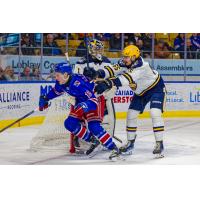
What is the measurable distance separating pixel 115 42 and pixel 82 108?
3292mm

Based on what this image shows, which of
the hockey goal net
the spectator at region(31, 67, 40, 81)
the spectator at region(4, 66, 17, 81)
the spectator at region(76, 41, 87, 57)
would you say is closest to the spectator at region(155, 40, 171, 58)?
the spectator at region(76, 41, 87, 57)

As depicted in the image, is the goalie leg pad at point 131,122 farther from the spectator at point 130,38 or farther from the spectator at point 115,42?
the spectator at point 115,42

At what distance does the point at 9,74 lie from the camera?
6875mm

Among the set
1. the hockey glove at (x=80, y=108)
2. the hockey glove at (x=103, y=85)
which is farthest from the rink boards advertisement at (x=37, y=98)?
the hockey glove at (x=103, y=85)

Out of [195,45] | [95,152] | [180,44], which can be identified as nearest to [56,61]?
[180,44]

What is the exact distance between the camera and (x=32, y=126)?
6.62 m

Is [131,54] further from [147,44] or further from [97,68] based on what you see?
[147,44]

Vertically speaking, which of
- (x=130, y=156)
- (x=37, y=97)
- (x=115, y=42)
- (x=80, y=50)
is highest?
(x=115, y=42)

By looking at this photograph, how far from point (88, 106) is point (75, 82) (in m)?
0.22

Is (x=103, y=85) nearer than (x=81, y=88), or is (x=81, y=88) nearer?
(x=103, y=85)

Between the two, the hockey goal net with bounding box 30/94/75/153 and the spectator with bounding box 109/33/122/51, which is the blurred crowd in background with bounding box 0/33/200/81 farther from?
the hockey goal net with bounding box 30/94/75/153

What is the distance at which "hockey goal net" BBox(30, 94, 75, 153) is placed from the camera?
5.25 meters

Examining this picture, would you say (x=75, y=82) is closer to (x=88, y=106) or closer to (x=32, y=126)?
(x=88, y=106)

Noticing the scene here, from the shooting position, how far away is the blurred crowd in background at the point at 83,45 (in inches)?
280
